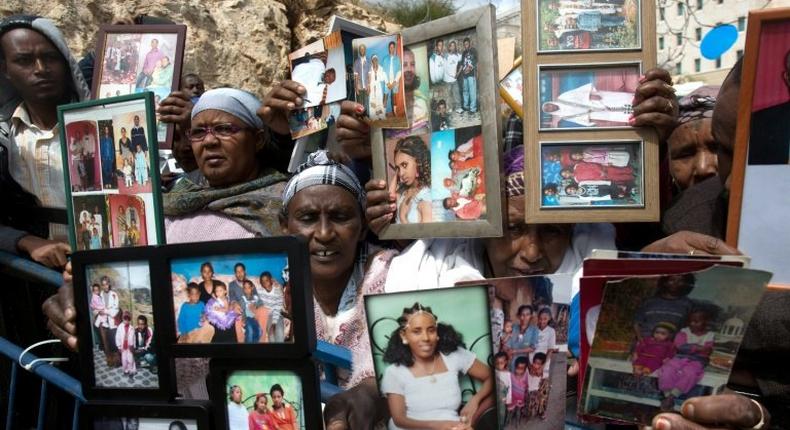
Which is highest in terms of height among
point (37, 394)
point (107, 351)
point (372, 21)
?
point (372, 21)

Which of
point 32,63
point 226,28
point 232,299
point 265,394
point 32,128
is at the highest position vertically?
point 226,28

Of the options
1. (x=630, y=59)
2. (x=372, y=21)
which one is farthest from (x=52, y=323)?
(x=372, y=21)

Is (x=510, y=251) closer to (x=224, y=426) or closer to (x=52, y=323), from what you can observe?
(x=224, y=426)

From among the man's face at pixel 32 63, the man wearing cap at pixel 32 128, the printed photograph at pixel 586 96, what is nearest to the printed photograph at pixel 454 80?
the printed photograph at pixel 586 96

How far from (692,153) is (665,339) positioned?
48.2 inches

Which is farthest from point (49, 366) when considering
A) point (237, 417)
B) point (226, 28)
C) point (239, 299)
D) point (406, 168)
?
point (226, 28)

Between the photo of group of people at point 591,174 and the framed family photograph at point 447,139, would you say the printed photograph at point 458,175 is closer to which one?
the framed family photograph at point 447,139

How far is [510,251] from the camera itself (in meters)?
2.18

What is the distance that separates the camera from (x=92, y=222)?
2334 millimetres

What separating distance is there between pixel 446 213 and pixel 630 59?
70 cm

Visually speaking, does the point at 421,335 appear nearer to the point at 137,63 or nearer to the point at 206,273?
the point at 206,273

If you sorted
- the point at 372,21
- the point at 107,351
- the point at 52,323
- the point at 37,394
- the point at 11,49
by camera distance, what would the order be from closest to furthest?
the point at 107,351
the point at 52,323
the point at 37,394
the point at 11,49
the point at 372,21

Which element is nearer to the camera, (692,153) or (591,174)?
(591,174)

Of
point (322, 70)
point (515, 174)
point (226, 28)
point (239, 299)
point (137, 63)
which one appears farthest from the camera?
point (226, 28)
